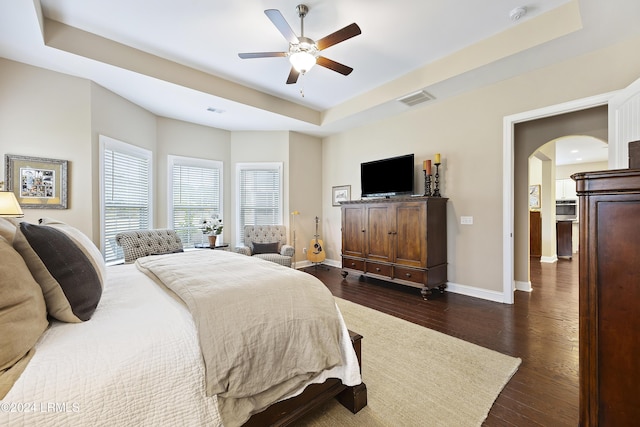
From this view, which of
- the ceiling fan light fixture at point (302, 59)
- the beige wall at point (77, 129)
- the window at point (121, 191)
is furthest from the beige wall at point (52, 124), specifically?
the ceiling fan light fixture at point (302, 59)

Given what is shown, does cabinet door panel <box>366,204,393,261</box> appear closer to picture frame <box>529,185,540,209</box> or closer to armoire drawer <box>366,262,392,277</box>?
armoire drawer <box>366,262,392,277</box>

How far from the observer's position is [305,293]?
150cm

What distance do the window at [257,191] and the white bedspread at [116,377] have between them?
4374 millimetres

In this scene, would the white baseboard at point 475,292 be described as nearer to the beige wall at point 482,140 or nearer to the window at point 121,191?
the beige wall at point 482,140

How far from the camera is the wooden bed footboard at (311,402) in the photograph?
129cm

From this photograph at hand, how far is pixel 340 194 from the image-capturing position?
18.5 ft

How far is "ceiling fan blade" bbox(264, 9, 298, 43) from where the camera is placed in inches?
82.0

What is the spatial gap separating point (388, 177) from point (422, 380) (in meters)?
3.13

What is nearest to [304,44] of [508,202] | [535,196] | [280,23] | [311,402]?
[280,23]

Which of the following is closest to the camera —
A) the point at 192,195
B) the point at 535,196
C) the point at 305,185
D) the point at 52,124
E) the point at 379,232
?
the point at 52,124

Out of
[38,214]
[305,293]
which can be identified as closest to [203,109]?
[38,214]

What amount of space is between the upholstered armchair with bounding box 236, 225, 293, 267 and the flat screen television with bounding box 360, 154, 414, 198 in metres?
1.77

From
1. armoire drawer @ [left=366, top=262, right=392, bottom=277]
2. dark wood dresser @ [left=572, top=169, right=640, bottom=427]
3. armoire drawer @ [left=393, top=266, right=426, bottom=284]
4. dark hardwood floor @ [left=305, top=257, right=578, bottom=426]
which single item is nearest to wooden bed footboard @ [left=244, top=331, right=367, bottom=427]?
A: dark hardwood floor @ [left=305, top=257, right=578, bottom=426]

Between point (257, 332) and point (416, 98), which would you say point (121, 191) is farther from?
point (416, 98)
